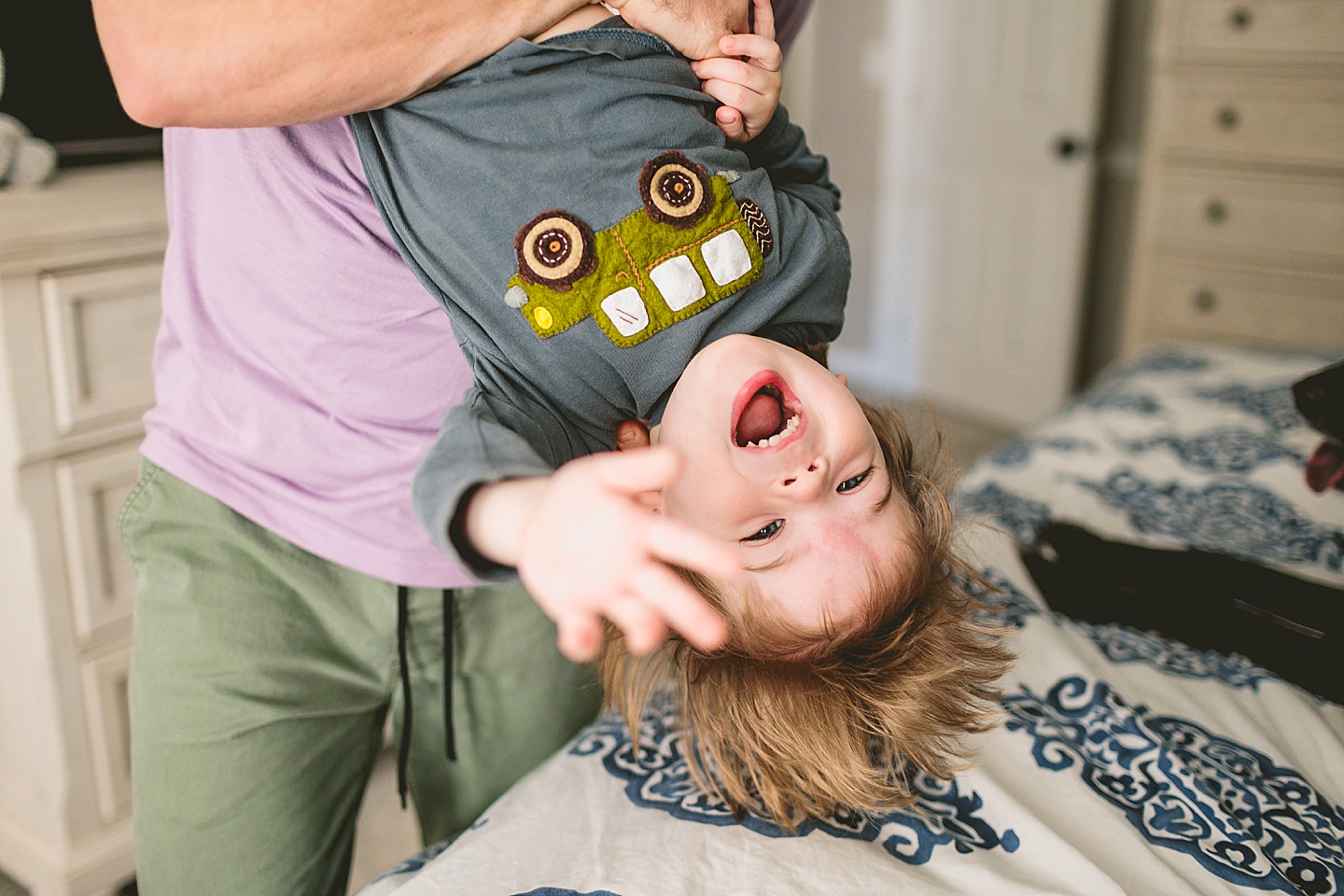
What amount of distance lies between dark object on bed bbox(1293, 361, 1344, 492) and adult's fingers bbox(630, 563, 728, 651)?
1.08 m

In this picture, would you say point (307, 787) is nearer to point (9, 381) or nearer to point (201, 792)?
point (201, 792)

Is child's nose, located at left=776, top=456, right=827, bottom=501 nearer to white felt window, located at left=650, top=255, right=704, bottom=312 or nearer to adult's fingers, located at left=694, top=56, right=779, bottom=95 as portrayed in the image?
white felt window, located at left=650, top=255, right=704, bottom=312

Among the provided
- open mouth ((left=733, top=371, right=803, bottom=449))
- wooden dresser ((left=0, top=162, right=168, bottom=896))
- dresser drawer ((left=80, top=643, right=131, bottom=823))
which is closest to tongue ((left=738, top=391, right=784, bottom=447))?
open mouth ((left=733, top=371, right=803, bottom=449))

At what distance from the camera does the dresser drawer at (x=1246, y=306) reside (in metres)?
2.76

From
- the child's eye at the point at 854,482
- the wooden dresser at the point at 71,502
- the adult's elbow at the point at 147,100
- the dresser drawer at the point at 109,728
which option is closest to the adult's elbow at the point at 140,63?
the adult's elbow at the point at 147,100

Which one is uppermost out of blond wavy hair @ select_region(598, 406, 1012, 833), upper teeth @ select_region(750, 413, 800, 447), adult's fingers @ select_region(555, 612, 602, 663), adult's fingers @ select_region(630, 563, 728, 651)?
adult's fingers @ select_region(630, 563, 728, 651)

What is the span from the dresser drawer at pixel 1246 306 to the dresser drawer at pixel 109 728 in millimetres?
2737

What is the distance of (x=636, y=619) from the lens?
498mm

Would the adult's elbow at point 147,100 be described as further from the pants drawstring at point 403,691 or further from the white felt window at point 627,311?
the pants drawstring at point 403,691

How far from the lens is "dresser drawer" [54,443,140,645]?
4.78 ft

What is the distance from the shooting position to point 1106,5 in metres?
3.04

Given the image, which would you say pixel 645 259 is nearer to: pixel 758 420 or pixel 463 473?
pixel 758 420

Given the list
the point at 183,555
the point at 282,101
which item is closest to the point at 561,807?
the point at 183,555

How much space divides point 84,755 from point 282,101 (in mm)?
1199
